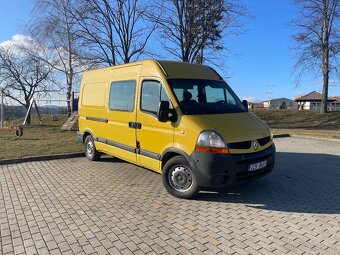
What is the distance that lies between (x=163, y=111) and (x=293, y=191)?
3.00 m

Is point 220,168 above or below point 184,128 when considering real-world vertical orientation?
below

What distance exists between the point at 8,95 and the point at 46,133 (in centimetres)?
2166

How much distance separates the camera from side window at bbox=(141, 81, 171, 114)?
Answer: 5.64 metres

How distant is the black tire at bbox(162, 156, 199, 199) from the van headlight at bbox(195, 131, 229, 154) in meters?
0.49

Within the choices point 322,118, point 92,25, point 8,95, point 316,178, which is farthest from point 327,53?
point 8,95

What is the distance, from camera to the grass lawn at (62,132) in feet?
30.8

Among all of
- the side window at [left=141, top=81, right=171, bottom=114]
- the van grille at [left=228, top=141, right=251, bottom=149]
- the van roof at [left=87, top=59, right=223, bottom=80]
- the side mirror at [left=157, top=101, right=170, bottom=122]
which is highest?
the van roof at [left=87, top=59, right=223, bottom=80]

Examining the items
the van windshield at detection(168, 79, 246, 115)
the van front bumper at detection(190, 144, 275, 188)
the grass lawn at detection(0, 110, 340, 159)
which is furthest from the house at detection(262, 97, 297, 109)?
the van front bumper at detection(190, 144, 275, 188)

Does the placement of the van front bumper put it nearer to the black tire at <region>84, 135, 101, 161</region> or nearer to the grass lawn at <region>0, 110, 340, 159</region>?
the black tire at <region>84, 135, 101, 161</region>

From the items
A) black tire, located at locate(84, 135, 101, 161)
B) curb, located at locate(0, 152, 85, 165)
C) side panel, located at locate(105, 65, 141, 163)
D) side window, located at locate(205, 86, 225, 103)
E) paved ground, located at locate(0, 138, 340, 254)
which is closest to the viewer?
paved ground, located at locate(0, 138, 340, 254)

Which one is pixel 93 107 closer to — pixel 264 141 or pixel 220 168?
pixel 220 168

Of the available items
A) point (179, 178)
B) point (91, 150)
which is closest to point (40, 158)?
point (91, 150)

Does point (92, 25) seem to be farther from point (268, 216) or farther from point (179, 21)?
point (268, 216)

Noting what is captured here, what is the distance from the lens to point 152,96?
19.1ft
